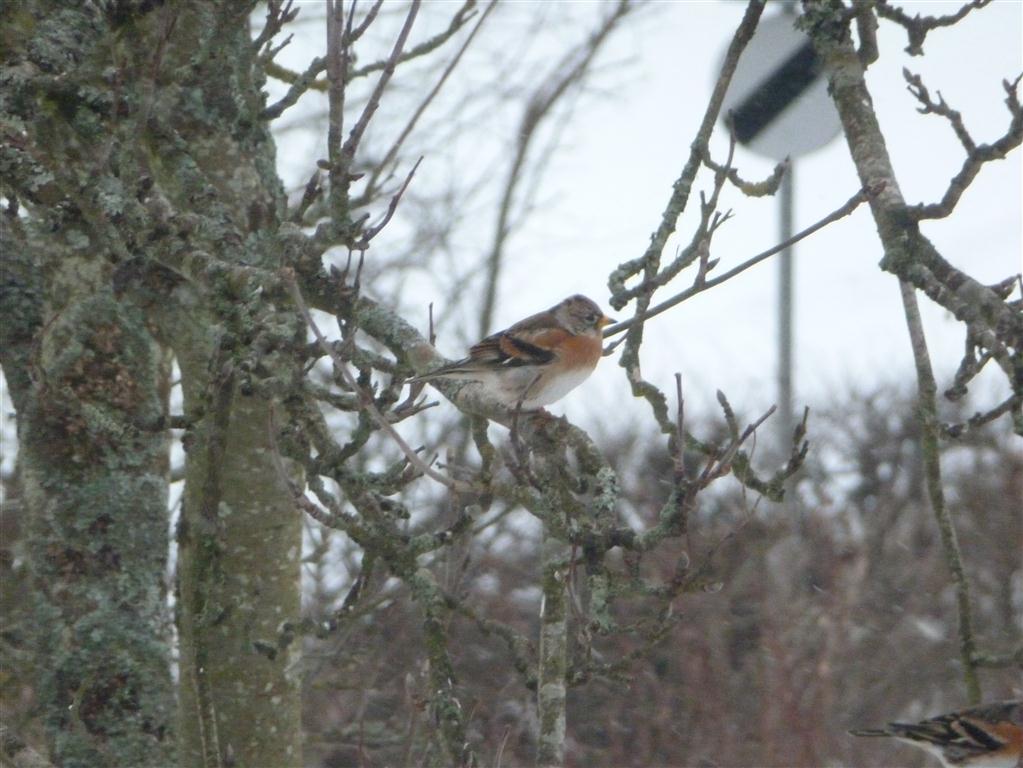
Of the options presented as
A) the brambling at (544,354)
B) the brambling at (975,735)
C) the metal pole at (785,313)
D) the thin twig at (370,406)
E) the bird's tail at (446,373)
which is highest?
the metal pole at (785,313)

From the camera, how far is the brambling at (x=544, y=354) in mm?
3697

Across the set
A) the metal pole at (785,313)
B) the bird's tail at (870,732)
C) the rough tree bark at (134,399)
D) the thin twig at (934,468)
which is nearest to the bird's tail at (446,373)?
the rough tree bark at (134,399)

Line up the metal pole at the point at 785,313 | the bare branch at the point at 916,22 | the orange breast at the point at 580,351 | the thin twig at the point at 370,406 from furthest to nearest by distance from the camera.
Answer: the metal pole at the point at 785,313, the orange breast at the point at 580,351, the bare branch at the point at 916,22, the thin twig at the point at 370,406

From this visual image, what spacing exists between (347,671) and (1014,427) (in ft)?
13.7

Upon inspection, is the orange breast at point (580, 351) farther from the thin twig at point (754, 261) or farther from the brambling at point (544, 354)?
the thin twig at point (754, 261)

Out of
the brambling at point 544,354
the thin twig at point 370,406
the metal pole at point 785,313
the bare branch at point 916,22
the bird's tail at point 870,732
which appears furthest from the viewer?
the metal pole at point 785,313

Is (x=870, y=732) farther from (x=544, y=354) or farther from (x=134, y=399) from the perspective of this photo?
(x=134, y=399)

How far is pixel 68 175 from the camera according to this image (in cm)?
320

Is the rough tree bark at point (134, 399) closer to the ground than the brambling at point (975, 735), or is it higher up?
higher up

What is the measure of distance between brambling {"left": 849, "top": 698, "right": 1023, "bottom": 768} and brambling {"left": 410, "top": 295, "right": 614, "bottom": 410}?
4.57 ft

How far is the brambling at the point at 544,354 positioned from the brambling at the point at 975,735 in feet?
4.57

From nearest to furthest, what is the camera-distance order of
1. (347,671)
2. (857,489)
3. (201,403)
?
1. (201,403)
2. (347,671)
3. (857,489)

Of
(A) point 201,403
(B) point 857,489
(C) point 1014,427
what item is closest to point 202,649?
(A) point 201,403

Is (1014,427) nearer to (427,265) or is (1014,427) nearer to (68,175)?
(68,175)
